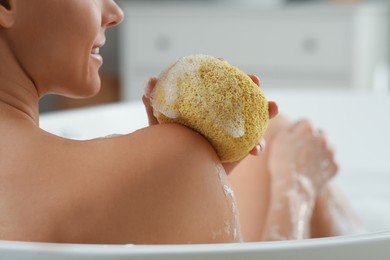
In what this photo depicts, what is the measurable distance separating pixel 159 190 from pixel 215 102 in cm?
7

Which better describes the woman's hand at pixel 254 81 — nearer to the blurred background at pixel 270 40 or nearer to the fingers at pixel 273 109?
the fingers at pixel 273 109

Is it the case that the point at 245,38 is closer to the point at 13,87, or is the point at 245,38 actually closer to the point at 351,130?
the point at 351,130

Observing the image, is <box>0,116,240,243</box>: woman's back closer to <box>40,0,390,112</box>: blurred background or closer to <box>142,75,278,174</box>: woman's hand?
<box>142,75,278,174</box>: woman's hand

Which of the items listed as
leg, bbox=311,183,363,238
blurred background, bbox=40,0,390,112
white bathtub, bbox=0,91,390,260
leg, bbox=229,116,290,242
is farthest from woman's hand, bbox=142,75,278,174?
blurred background, bbox=40,0,390,112

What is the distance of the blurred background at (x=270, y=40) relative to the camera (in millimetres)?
2625

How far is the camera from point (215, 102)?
0.53 metres

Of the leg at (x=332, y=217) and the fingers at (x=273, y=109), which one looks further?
the leg at (x=332, y=217)

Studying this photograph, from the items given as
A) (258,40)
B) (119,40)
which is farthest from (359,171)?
(119,40)

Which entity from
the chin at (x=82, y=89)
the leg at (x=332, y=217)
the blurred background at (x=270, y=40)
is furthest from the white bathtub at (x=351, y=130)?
the blurred background at (x=270, y=40)

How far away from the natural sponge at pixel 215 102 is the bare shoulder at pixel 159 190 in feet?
0.04

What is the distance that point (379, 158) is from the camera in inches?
67.6

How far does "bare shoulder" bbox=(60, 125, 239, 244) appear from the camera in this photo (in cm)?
51

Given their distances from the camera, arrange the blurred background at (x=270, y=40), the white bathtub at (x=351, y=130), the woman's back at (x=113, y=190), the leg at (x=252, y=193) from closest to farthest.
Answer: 1. the woman's back at (x=113, y=190)
2. the leg at (x=252, y=193)
3. the white bathtub at (x=351, y=130)
4. the blurred background at (x=270, y=40)

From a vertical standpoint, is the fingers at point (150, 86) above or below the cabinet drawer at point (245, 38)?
above
